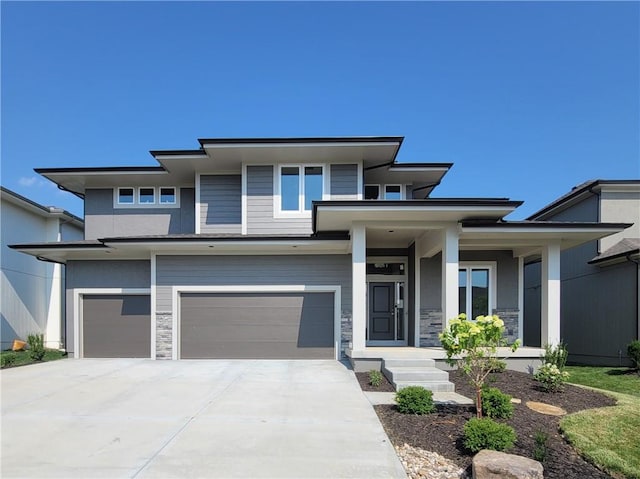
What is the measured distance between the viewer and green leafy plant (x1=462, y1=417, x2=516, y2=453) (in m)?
4.20

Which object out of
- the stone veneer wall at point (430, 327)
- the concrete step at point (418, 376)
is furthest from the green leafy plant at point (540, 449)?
the stone veneer wall at point (430, 327)

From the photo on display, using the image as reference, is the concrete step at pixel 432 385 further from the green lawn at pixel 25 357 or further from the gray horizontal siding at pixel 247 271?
the green lawn at pixel 25 357

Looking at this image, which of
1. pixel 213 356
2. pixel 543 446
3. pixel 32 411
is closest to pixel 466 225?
pixel 543 446

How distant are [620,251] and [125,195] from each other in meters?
15.9

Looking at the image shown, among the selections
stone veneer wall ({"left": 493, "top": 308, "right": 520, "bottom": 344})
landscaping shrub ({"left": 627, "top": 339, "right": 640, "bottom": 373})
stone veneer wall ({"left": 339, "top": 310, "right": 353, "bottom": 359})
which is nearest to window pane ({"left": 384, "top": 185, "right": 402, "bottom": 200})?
stone veneer wall ({"left": 339, "top": 310, "right": 353, "bottom": 359})

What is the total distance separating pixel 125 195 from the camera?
13555 mm

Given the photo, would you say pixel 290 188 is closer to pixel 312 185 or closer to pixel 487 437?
pixel 312 185

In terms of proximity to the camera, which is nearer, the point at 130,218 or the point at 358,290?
the point at 358,290

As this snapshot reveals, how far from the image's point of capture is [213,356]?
11.3m

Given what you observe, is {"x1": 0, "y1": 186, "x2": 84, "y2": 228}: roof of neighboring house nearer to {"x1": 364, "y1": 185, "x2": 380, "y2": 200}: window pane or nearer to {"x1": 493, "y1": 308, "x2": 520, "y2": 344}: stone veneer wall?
{"x1": 364, "y1": 185, "x2": 380, "y2": 200}: window pane

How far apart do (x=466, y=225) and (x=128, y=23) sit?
9.84 meters

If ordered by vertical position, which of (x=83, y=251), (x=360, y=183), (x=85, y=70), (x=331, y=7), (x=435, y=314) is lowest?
(x=435, y=314)

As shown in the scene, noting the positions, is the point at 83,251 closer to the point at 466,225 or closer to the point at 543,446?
the point at 466,225

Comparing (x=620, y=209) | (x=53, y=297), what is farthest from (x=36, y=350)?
(x=620, y=209)
